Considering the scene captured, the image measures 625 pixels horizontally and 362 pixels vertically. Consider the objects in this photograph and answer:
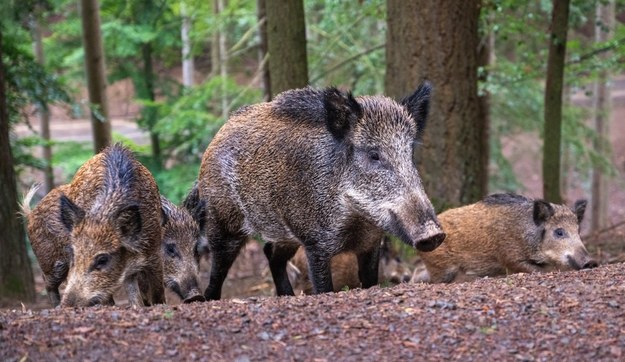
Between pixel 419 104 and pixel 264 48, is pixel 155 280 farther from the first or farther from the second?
pixel 264 48

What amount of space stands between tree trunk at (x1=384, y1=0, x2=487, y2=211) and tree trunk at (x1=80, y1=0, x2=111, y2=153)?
5.27 meters

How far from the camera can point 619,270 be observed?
247 inches

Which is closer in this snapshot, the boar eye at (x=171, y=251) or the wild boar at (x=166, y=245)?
the wild boar at (x=166, y=245)

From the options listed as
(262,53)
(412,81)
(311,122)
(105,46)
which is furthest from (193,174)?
(311,122)

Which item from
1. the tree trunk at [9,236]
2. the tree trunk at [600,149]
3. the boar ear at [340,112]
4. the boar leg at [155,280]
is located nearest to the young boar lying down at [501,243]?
the boar ear at [340,112]

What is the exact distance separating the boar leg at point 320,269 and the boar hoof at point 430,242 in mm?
956

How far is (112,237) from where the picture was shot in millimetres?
6566

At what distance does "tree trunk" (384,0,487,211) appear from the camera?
9398 millimetres

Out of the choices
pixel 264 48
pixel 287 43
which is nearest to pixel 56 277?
pixel 287 43

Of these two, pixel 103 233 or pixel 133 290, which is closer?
pixel 103 233

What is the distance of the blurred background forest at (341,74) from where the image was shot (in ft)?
31.3

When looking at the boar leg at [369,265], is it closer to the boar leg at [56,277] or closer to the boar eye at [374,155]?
the boar eye at [374,155]

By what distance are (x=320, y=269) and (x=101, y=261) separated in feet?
5.26

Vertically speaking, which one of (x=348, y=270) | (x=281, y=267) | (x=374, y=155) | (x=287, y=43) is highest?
(x=287, y=43)
